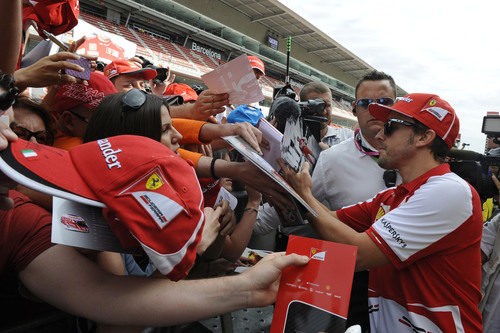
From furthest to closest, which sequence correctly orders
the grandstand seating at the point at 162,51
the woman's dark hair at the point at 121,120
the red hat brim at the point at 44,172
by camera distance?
1. the grandstand seating at the point at 162,51
2. the woman's dark hair at the point at 121,120
3. the red hat brim at the point at 44,172

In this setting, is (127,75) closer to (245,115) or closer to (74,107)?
(74,107)

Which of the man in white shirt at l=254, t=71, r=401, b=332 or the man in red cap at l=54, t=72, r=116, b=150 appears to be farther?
the man in white shirt at l=254, t=71, r=401, b=332

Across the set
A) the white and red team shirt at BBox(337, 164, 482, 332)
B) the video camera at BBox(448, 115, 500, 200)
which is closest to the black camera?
the white and red team shirt at BBox(337, 164, 482, 332)

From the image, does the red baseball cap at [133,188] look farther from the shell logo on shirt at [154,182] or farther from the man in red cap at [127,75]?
the man in red cap at [127,75]

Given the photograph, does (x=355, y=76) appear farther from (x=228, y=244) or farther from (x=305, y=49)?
(x=228, y=244)

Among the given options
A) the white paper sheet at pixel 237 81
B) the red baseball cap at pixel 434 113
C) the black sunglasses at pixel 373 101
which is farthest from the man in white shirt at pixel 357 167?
the white paper sheet at pixel 237 81

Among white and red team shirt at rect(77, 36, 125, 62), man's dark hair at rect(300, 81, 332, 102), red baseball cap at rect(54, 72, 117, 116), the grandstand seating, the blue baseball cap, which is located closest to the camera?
red baseball cap at rect(54, 72, 117, 116)

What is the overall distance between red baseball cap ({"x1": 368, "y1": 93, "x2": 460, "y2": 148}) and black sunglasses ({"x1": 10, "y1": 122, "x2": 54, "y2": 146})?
5.95 feet

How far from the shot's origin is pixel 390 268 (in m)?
1.56

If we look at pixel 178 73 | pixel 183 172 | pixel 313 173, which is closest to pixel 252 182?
pixel 183 172

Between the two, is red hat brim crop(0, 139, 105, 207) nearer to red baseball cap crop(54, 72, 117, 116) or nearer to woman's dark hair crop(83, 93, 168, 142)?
woman's dark hair crop(83, 93, 168, 142)

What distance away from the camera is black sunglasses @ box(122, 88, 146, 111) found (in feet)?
4.10

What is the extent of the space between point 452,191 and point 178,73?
13960mm

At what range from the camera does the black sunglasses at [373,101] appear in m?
2.33
